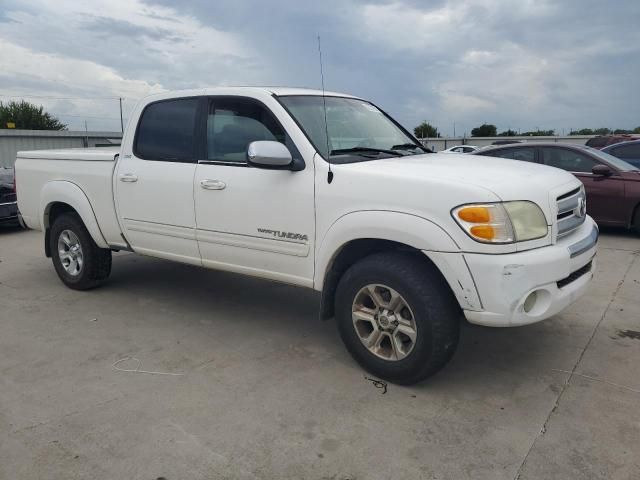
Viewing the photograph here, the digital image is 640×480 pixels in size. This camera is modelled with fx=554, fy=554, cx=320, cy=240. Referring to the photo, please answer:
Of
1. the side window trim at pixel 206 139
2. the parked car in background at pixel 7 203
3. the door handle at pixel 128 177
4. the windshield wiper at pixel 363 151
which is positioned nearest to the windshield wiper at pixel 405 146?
the windshield wiper at pixel 363 151

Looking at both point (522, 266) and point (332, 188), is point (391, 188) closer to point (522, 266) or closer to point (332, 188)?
point (332, 188)

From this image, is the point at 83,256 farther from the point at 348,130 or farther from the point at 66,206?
the point at 348,130

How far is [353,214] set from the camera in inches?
137

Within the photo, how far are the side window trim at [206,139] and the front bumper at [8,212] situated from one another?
6.82 metres

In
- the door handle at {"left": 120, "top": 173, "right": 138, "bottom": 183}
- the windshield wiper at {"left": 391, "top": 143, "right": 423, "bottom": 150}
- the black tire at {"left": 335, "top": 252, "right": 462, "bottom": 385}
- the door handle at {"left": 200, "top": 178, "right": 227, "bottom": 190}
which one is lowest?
the black tire at {"left": 335, "top": 252, "right": 462, "bottom": 385}

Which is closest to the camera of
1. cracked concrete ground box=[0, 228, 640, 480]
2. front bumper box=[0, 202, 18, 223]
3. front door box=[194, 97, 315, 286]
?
cracked concrete ground box=[0, 228, 640, 480]

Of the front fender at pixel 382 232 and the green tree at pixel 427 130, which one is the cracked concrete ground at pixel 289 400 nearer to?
the front fender at pixel 382 232

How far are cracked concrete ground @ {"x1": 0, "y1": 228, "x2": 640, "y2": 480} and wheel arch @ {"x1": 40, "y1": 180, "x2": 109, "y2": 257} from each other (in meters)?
0.76

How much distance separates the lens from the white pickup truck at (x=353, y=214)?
10.3 ft

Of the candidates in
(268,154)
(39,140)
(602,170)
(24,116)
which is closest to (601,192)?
(602,170)

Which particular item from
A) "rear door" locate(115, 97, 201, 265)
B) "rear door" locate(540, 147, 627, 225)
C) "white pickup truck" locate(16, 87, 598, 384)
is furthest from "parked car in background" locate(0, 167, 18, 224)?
"rear door" locate(540, 147, 627, 225)

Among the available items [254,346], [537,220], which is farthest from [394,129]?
[254,346]

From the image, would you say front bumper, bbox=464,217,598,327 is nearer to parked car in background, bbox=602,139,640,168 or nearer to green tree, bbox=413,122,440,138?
parked car in background, bbox=602,139,640,168

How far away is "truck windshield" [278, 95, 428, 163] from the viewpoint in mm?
3895
